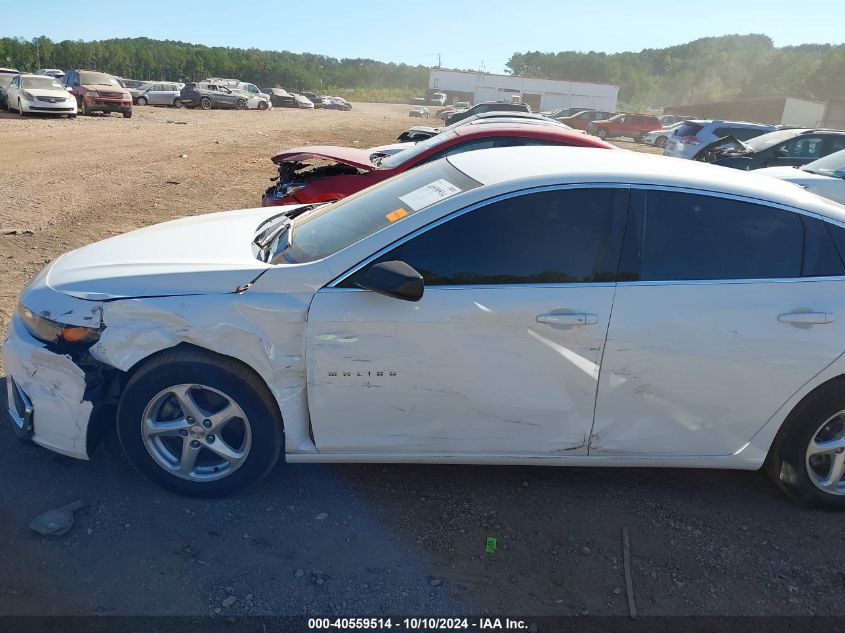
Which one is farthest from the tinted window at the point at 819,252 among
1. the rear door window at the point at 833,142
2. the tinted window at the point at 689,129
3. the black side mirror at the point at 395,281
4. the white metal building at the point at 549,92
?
the white metal building at the point at 549,92

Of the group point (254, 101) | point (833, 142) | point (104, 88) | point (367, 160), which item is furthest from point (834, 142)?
point (254, 101)

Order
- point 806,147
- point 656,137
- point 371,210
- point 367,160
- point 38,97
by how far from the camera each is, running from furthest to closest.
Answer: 1. point 656,137
2. point 38,97
3. point 806,147
4. point 367,160
5. point 371,210

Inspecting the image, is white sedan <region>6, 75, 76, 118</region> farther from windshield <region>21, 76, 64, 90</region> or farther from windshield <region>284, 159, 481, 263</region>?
windshield <region>284, 159, 481, 263</region>

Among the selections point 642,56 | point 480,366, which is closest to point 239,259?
point 480,366

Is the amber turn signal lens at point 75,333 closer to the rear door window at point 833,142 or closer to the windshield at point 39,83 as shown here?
the rear door window at point 833,142

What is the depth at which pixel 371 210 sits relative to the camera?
3.47 metres

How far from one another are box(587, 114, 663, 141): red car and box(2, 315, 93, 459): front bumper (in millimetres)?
37306

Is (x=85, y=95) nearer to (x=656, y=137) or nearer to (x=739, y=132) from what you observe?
(x=739, y=132)

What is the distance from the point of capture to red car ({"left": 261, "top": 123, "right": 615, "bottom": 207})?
666 cm

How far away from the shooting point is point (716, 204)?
313 cm

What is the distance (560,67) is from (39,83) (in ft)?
442

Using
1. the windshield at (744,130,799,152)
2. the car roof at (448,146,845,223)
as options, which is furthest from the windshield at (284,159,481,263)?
the windshield at (744,130,799,152)

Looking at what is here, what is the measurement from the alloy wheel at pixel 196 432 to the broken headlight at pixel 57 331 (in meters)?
0.40

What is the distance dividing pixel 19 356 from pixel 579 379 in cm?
256
